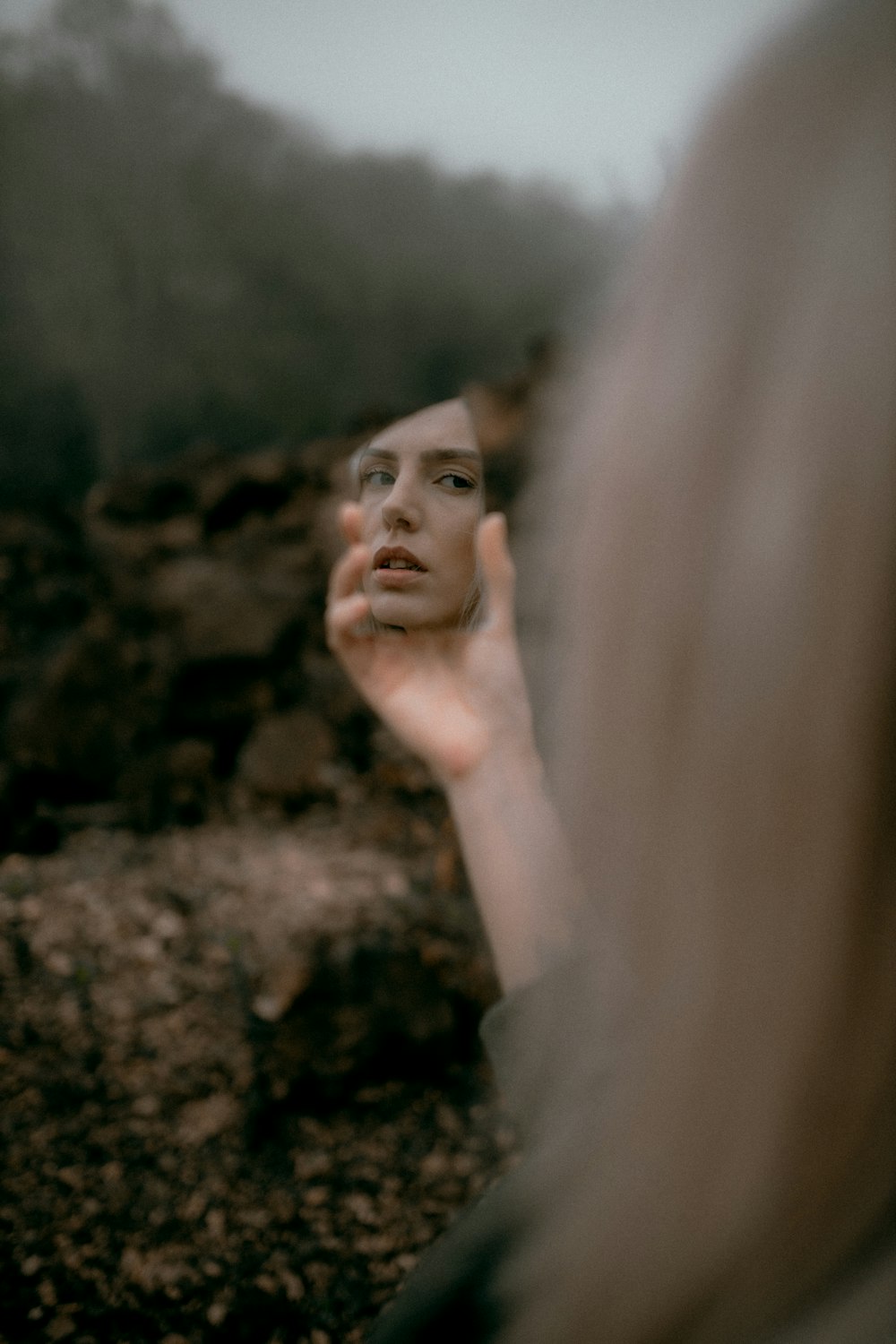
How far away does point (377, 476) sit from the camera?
2.95ft

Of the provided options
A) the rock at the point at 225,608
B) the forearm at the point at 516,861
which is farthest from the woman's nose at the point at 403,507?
the rock at the point at 225,608

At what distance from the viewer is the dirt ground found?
3.40 feet

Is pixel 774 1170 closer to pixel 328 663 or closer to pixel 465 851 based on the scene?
pixel 465 851

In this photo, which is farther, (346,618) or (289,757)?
(289,757)

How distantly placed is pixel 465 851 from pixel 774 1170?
0.45 metres

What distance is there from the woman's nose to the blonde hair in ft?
1.65

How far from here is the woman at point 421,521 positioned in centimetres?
86

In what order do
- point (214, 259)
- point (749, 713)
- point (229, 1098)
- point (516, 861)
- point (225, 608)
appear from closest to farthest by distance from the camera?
1. point (749, 713)
2. point (516, 861)
3. point (229, 1098)
4. point (214, 259)
5. point (225, 608)

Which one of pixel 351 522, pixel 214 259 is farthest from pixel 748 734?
pixel 214 259

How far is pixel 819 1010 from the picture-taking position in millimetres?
292

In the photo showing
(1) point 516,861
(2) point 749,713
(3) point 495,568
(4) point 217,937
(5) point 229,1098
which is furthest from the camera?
(4) point 217,937

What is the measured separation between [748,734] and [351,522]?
67cm

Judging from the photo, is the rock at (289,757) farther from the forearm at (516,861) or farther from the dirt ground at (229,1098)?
the forearm at (516,861)

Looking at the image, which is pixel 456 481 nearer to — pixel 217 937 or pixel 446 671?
pixel 446 671
